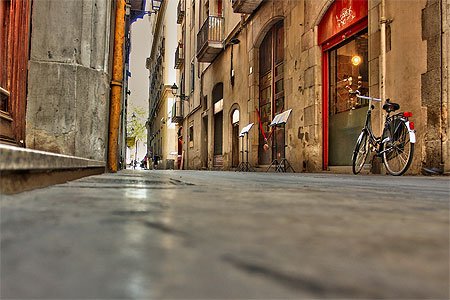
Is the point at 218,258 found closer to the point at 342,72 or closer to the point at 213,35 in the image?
the point at 342,72

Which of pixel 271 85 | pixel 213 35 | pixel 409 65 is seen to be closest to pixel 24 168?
pixel 409 65

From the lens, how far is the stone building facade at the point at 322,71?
5359mm

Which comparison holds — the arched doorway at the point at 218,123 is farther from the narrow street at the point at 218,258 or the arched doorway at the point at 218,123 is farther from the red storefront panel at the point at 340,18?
the narrow street at the point at 218,258

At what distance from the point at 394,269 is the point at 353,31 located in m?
8.13

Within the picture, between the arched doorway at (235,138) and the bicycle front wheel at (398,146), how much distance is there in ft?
26.9

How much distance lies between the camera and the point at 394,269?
1.13 feet

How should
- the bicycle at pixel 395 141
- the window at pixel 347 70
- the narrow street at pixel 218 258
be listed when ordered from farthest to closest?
1. the window at pixel 347 70
2. the bicycle at pixel 395 141
3. the narrow street at pixel 218 258

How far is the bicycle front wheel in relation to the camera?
510 cm

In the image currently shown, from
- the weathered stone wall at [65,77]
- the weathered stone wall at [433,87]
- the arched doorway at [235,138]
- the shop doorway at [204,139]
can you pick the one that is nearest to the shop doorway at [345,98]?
the weathered stone wall at [433,87]

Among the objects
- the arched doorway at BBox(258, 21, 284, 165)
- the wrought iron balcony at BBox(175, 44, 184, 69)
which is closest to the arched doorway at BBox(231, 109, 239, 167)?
the arched doorway at BBox(258, 21, 284, 165)

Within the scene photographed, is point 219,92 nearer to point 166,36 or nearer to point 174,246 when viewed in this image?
point 166,36

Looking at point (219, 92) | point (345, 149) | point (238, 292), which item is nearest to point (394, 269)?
point (238, 292)

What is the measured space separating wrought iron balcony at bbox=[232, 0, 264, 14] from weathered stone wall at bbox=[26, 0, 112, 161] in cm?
805

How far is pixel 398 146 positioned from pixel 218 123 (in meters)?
11.7
